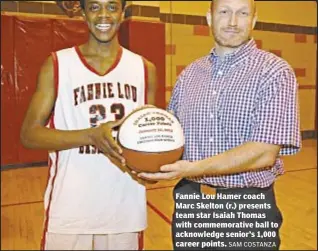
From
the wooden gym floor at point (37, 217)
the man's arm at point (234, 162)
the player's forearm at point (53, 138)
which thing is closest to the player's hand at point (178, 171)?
the man's arm at point (234, 162)

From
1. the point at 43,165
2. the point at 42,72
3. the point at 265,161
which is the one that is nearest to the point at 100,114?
the point at 42,72

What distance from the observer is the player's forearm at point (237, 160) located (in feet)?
1.11

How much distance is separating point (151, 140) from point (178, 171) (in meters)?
0.05

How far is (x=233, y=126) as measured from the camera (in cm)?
34

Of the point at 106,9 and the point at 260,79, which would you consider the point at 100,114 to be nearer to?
the point at 106,9

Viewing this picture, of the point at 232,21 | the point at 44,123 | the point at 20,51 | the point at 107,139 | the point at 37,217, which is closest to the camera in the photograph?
the point at 232,21

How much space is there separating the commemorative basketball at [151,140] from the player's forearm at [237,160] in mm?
39

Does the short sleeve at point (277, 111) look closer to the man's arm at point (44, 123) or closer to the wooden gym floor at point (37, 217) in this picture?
the man's arm at point (44, 123)

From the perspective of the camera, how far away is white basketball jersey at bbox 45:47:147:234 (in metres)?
0.51

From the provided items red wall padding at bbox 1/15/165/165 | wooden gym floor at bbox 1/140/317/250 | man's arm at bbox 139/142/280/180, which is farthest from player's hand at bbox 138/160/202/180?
red wall padding at bbox 1/15/165/165

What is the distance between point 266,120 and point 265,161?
0.04 metres

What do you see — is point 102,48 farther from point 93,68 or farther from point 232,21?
point 232,21

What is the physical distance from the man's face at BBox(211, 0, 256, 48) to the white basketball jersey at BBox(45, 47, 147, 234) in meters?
0.22

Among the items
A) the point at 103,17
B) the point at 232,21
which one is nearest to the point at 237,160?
the point at 232,21
